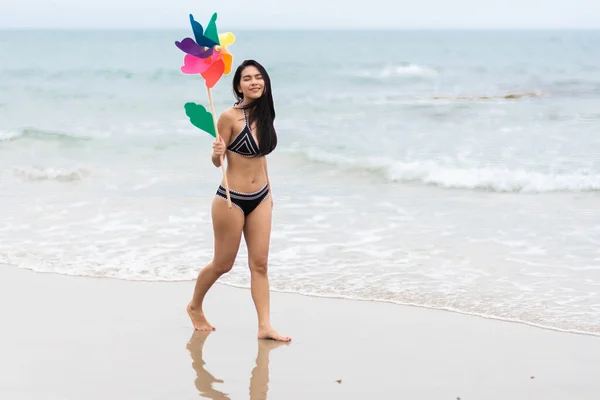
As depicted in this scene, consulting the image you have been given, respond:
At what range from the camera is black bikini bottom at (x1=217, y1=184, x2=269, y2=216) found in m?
5.10

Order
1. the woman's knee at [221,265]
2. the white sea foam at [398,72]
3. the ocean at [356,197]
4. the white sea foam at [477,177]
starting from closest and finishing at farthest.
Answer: the woman's knee at [221,265] < the ocean at [356,197] < the white sea foam at [477,177] < the white sea foam at [398,72]

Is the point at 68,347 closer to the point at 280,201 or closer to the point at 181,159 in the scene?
the point at 280,201

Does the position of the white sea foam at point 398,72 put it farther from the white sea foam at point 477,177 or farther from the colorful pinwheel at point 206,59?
the colorful pinwheel at point 206,59

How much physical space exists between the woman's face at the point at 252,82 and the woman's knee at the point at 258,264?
1012 millimetres

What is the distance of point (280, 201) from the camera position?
10.2 m

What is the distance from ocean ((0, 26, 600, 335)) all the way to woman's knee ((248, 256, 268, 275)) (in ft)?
4.32

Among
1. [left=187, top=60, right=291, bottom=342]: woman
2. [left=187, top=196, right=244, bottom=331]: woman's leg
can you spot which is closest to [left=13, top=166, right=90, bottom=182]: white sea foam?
[left=187, top=196, right=244, bottom=331]: woman's leg

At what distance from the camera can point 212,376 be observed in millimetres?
4766

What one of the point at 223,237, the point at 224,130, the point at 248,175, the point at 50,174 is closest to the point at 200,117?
the point at 224,130

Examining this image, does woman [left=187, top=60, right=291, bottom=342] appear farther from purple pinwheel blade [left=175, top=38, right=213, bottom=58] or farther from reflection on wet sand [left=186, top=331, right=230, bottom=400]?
reflection on wet sand [left=186, top=331, right=230, bottom=400]

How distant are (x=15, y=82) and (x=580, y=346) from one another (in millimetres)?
28251

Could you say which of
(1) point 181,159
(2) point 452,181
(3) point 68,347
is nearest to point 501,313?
(3) point 68,347

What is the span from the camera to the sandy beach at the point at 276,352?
181 inches

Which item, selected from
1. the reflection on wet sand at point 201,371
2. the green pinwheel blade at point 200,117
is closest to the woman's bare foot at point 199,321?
the reflection on wet sand at point 201,371
